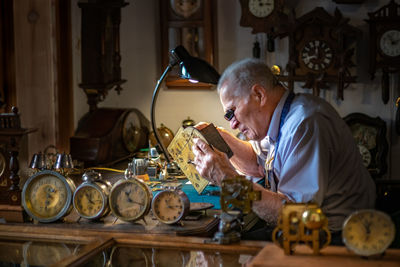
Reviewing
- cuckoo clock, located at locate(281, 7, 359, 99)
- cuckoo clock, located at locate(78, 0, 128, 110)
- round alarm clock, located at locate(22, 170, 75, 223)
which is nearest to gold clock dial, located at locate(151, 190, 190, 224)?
round alarm clock, located at locate(22, 170, 75, 223)

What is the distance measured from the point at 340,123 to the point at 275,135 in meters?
0.36

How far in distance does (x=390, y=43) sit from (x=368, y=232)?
13.9 feet

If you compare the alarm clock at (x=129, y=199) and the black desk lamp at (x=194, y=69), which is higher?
the black desk lamp at (x=194, y=69)

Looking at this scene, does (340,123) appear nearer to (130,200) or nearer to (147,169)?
(130,200)

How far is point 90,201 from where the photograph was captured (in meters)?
3.23

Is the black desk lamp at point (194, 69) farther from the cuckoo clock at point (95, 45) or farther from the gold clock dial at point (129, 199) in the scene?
the cuckoo clock at point (95, 45)

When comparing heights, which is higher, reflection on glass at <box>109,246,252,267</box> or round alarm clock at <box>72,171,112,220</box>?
round alarm clock at <box>72,171,112,220</box>

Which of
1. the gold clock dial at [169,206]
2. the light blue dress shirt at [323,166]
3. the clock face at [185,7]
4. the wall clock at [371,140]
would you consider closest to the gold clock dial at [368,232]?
the light blue dress shirt at [323,166]

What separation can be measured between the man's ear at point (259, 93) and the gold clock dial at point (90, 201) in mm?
920

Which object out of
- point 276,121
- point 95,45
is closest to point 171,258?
point 276,121

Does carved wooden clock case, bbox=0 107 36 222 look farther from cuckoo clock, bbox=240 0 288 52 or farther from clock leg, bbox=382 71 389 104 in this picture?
clock leg, bbox=382 71 389 104

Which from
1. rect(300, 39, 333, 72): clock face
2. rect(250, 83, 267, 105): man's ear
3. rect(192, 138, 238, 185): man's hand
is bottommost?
rect(192, 138, 238, 185): man's hand

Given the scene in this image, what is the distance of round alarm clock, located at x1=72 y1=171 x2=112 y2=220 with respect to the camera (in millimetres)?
3203

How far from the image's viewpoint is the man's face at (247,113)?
11.2ft
